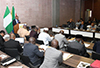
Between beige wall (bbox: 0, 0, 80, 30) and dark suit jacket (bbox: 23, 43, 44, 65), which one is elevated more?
beige wall (bbox: 0, 0, 80, 30)

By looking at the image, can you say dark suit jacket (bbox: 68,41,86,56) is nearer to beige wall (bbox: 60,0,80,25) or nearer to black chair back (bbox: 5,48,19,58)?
black chair back (bbox: 5,48,19,58)

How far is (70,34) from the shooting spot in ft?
24.6

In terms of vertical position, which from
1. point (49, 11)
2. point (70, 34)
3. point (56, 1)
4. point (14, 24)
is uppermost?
point (56, 1)

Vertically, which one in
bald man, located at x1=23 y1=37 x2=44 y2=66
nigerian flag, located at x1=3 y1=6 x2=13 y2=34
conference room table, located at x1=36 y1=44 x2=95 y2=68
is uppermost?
nigerian flag, located at x1=3 y1=6 x2=13 y2=34

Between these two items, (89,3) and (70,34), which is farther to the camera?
(89,3)

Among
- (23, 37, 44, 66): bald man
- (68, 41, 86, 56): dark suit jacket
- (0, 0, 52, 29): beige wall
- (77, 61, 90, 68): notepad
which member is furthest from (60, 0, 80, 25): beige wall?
(77, 61, 90, 68): notepad

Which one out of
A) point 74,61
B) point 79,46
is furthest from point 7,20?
point 74,61

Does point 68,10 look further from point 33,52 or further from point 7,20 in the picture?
point 33,52

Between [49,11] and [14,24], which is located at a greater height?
[49,11]

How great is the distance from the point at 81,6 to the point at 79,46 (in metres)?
10.7

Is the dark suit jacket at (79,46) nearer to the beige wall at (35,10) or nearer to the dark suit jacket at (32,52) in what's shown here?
the dark suit jacket at (32,52)

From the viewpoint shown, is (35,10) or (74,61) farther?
(35,10)

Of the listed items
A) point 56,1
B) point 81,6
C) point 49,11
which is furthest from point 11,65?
point 81,6

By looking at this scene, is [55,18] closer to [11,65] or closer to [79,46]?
[79,46]
